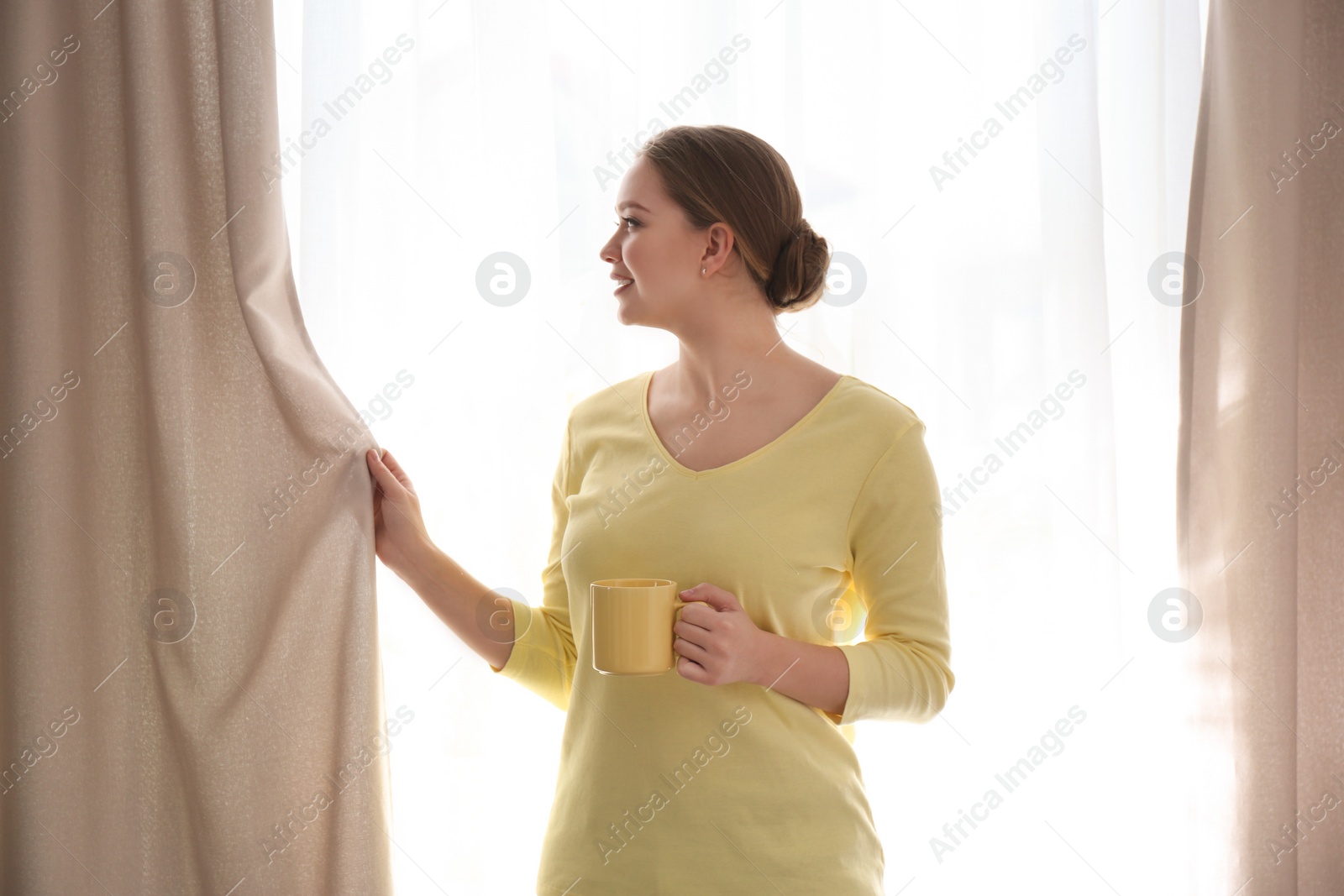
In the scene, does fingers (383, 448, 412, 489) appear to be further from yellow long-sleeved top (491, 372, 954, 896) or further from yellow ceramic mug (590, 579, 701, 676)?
yellow ceramic mug (590, 579, 701, 676)

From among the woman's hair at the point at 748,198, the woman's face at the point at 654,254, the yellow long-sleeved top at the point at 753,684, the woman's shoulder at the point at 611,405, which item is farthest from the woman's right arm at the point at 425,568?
the woman's hair at the point at 748,198

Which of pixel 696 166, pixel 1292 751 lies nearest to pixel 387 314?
pixel 696 166

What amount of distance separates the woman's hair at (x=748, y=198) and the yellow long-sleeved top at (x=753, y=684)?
6.0 inches

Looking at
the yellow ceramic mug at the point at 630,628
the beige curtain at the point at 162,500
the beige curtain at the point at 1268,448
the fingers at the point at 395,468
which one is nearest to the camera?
the yellow ceramic mug at the point at 630,628

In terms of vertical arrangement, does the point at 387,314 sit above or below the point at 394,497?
above

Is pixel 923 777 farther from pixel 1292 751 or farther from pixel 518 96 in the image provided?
pixel 518 96

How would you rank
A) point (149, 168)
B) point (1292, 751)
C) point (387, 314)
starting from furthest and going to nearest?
1. point (1292, 751)
2. point (387, 314)
3. point (149, 168)

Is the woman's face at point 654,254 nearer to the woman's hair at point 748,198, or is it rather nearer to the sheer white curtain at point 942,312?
the woman's hair at point 748,198

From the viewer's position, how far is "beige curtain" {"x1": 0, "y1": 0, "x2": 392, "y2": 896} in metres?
1.01

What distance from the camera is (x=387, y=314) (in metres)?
1.17

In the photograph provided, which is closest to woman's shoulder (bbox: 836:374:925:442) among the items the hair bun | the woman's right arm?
the hair bun

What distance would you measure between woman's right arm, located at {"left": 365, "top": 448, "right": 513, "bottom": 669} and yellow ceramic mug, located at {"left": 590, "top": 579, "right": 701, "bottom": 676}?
263 millimetres

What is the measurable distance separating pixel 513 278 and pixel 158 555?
1.64ft

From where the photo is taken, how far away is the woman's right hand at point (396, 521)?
1095 mm
